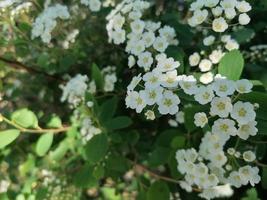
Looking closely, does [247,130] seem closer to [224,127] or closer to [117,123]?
[224,127]

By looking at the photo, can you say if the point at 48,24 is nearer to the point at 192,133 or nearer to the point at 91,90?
the point at 91,90

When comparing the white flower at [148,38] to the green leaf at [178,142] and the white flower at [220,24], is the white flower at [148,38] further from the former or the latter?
the green leaf at [178,142]

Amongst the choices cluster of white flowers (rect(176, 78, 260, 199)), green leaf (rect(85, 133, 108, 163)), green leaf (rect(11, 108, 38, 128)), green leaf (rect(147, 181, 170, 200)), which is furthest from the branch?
cluster of white flowers (rect(176, 78, 260, 199))

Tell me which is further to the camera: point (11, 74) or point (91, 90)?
point (11, 74)

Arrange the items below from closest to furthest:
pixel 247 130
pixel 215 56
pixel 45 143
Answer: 1. pixel 247 130
2. pixel 215 56
3. pixel 45 143

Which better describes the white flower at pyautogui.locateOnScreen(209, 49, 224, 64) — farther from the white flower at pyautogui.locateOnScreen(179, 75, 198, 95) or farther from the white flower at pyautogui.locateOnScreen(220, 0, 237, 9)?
the white flower at pyautogui.locateOnScreen(179, 75, 198, 95)

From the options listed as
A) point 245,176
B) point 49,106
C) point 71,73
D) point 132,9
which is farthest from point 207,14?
point 49,106

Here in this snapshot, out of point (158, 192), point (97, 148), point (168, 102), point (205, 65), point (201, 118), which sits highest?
point (168, 102)

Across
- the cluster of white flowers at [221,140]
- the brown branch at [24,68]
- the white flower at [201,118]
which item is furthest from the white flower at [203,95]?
the brown branch at [24,68]

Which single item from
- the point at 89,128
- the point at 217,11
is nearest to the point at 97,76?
the point at 89,128
